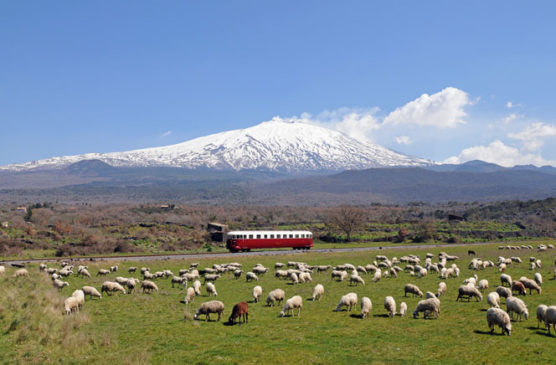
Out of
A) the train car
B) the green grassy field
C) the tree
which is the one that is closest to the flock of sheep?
the green grassy field

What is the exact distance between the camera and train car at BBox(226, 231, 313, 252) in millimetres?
63094

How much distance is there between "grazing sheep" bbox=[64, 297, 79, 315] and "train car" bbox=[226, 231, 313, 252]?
39757 mm

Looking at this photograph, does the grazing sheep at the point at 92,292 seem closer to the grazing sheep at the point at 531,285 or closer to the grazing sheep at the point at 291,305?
the grazing sheep at the point at 291,305

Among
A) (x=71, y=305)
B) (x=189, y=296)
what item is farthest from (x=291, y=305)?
(x=71, y=305)

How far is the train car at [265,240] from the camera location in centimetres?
6309

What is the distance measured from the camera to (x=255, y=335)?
18.8 m

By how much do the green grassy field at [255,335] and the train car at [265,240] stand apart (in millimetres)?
34755

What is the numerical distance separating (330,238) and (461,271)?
4651cm

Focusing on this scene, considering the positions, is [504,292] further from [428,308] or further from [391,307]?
[391,307]

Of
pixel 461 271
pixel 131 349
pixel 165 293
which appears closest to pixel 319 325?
pixel 131 349

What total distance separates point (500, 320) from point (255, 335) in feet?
33.0

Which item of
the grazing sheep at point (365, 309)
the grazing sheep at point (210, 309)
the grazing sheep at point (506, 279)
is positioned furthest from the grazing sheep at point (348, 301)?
the grazing sheep at point (506, 279)

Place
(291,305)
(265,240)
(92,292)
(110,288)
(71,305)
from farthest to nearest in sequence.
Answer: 1. (265,240)
2. (110,288)
3. (92,292)
4. (71,305)
5. (291,305)

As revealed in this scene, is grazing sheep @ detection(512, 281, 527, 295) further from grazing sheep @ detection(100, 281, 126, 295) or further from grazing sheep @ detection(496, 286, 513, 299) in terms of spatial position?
grazing sheep @ detection(100, 281, 126, 295)
